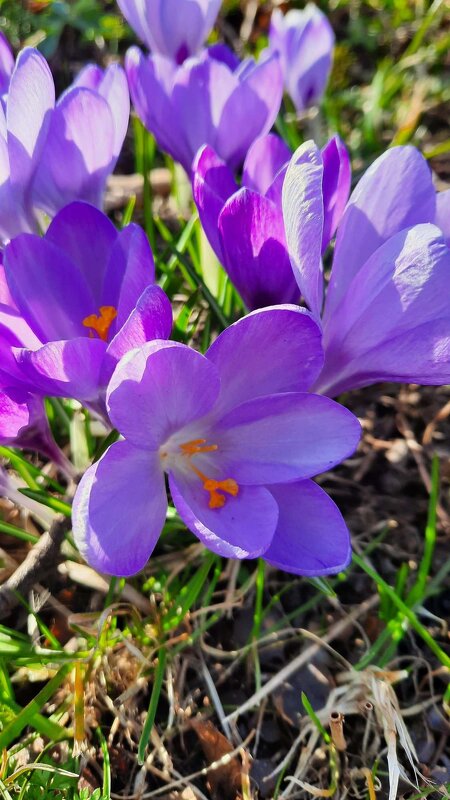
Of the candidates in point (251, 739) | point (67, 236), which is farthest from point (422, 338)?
point (251, 739)

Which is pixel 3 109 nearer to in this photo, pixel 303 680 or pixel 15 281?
pixel 15 281

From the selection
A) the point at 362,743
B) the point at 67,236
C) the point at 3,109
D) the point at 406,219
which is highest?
the point at 3,109

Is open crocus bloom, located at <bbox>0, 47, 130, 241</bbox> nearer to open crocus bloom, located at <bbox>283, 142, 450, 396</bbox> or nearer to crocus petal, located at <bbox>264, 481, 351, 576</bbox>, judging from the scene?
open crocus bloom, located at <bbox>283, 142, 450, 396</bbox>

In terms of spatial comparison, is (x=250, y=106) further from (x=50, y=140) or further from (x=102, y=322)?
(x=102, y=322)

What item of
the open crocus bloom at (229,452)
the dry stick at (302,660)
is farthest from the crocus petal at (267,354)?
the dry stick at (302,660)

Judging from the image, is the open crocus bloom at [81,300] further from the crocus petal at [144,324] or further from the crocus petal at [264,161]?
the crocus petal at [264,161]
